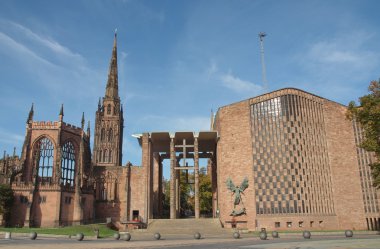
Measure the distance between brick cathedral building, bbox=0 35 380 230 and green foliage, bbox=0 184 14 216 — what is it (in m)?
1.13

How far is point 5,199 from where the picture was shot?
42.2m

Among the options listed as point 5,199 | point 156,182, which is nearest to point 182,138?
point 156,182

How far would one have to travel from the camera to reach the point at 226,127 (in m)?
49.1

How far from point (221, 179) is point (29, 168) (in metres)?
28.0

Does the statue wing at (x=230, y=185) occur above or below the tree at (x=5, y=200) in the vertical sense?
above

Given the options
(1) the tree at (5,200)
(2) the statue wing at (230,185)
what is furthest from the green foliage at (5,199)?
(2) the statue wing at (230,185)

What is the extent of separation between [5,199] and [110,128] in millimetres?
44914

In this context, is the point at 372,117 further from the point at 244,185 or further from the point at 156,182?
the point at 156,182

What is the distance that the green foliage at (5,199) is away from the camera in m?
41.8

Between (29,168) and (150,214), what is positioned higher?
(29,168)

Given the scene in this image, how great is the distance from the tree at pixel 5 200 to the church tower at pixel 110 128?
3866 cm

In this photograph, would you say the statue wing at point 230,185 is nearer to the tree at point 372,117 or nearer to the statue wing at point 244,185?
the statue wing at point 244,185

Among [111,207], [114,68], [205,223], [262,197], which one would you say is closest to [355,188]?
[262,197]

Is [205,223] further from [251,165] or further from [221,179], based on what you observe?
[251,165]
